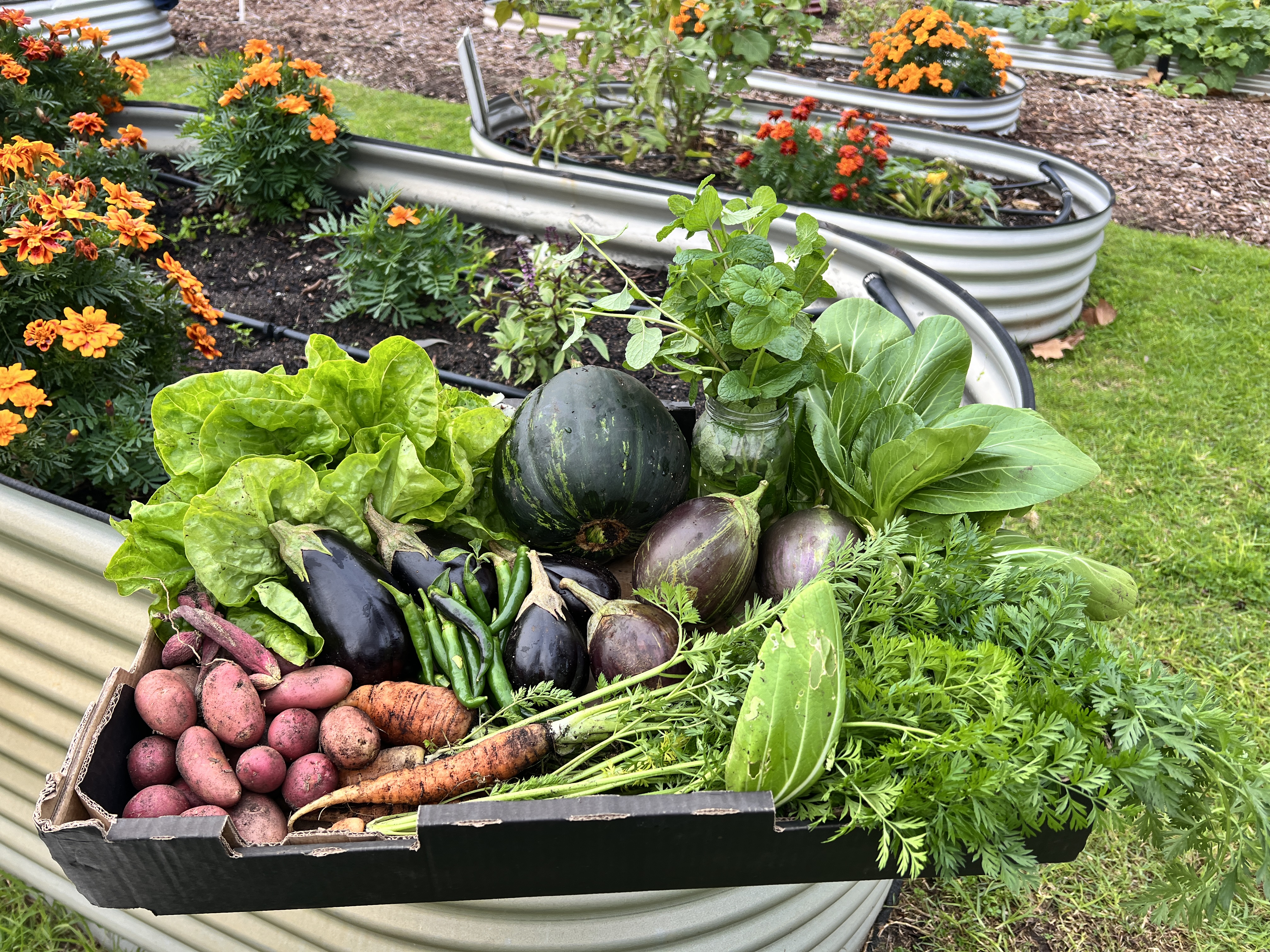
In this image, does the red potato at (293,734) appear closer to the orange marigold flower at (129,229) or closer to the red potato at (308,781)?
the red potato at (308,781)

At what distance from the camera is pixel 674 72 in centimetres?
471

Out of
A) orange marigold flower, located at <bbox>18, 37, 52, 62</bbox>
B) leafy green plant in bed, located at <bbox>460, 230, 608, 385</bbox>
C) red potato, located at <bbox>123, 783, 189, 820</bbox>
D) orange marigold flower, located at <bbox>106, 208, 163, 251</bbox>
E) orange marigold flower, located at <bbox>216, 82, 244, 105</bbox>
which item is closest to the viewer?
red potato, located at <bbox>123, 783, 189, 820</bbox>

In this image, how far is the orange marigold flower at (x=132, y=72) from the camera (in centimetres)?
432

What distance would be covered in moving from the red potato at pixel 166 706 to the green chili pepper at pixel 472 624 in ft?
1.44

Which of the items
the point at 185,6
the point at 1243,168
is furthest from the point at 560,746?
the point at 185,6

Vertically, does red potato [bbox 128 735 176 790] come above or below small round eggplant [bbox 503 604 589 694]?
below

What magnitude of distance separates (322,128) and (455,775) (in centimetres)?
355

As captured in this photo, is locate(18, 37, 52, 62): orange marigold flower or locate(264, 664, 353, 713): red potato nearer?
locate(264, 664, 353, 713): red potato

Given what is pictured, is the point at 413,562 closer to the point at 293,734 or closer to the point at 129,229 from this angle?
the point at 293,734

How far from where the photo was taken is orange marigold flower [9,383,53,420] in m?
2.09

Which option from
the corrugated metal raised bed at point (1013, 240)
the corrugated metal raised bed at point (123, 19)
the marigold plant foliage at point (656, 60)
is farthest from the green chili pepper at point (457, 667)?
the corrugated metal raised bed at point (123, 19)

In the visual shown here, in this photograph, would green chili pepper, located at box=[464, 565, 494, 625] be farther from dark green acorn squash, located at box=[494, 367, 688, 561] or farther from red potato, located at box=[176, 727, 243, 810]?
red potato, located at box=[176, 727, 243, 810]

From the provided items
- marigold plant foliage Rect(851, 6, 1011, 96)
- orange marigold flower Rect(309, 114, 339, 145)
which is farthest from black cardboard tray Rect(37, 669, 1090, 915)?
marigold plant foliage Rect(851, 6, 1011, 96)

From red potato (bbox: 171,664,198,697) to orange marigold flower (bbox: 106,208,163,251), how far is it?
1.52m
